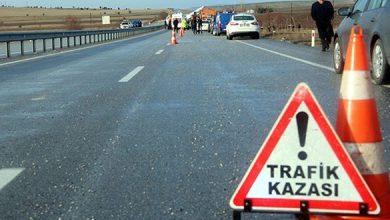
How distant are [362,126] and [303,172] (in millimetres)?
458

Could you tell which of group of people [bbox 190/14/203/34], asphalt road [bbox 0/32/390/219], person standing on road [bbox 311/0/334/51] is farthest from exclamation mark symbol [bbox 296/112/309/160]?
group of people [bbox 190/14/203/34]

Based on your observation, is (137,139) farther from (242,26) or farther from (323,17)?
(242,26)

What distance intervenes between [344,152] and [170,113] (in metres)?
4.73

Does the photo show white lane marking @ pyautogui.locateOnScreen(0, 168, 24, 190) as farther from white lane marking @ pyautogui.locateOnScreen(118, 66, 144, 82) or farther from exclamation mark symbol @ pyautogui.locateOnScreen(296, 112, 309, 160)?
white lane marking @ pyautogui.locateOnScreen(118, 66, 144, 82)

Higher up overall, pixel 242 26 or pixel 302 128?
pixel 242 26

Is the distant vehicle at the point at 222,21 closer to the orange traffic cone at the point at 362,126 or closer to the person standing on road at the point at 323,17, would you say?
the person standing on road at the point at 323,17

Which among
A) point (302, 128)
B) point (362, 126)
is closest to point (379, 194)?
point (362, 126)

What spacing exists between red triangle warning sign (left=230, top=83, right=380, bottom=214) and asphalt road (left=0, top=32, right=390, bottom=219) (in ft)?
2.56

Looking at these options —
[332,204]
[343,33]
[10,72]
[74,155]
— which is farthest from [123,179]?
[10,72]

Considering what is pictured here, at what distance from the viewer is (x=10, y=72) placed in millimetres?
14797

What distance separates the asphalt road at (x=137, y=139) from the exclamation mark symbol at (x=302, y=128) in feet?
3.02

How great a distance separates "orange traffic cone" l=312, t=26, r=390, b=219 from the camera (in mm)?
3131

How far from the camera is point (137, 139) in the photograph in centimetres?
602

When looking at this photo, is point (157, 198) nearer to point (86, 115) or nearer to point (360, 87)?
point (360, 87)
